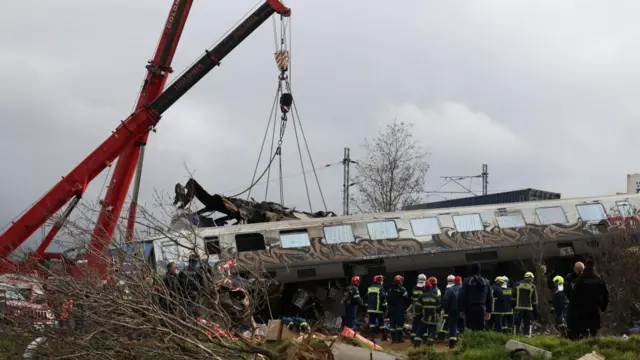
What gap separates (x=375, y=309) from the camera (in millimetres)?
15750

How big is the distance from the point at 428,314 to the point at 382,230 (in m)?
4.84

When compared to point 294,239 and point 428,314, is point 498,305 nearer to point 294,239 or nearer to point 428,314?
point 428,314

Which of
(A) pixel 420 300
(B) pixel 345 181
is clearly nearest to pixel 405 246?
(A) pixel 420 300

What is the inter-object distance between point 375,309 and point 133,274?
7.93 metres

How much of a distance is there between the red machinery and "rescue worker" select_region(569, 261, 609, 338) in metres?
9.24

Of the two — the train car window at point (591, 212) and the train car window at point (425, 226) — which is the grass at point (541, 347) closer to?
the train car window at point (425, 226)

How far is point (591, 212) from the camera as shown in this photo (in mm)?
20219

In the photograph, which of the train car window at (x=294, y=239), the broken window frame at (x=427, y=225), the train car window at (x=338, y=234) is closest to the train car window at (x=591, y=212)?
the broken window frame at (x=427, y=225)

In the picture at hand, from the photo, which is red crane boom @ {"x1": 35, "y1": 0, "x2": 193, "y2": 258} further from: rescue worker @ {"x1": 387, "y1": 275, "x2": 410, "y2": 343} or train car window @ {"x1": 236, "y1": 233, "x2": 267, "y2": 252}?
rescue worker @ {"x1": 387, "y1": 275, "x2": 410, "y2": 343}

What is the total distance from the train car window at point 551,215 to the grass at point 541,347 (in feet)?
28.1

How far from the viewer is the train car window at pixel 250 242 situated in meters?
17.8

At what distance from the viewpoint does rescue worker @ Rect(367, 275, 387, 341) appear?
620 inches

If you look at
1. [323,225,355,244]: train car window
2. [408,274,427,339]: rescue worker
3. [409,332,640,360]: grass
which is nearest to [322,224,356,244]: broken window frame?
[323,225,355,244]: train car window

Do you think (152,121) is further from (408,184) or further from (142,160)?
(408,184)
